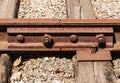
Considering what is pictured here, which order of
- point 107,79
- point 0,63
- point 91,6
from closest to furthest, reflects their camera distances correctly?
1. point 107,79
2. point 0,63
3. point 91,6

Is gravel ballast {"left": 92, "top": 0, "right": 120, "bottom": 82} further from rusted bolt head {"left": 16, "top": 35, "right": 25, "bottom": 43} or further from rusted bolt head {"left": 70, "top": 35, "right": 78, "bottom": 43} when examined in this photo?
rusted bolt head {"left": 16, "top": 35, "right": 25, "bottom": 43}

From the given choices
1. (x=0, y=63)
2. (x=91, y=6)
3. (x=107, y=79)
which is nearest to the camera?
(x=107, y=79)

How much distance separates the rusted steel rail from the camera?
333 cm

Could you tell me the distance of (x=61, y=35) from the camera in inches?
134

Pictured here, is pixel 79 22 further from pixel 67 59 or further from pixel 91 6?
pixel 91 6

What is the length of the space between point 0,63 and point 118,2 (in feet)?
6.34

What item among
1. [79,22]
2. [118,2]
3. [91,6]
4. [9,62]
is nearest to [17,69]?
[9,62]

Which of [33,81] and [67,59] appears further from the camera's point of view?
[67,59]

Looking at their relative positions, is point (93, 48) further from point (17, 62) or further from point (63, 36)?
point (17, 62)

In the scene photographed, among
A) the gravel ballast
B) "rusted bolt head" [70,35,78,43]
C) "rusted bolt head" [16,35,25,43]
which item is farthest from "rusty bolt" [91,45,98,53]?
the gravel ballast

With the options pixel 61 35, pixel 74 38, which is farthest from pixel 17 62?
pixel 74 38

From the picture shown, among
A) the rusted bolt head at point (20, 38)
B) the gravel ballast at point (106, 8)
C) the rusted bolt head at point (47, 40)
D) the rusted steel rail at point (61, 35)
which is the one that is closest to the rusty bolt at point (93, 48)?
the rusted steel rail at point (61, 35)

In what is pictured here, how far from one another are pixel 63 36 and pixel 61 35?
0.02 metres

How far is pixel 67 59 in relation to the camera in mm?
3404
